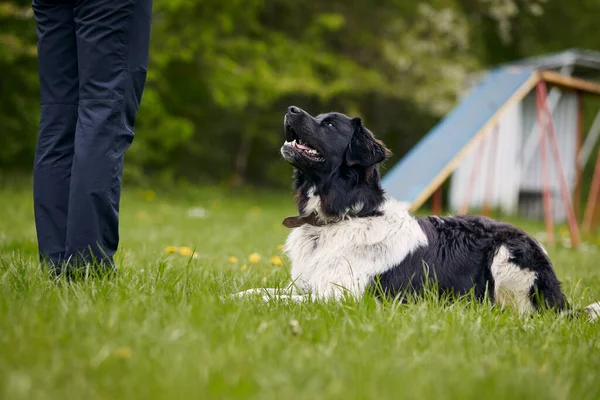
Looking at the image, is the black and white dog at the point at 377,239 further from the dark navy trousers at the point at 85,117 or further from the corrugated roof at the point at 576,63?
the corrugated roof at the point at 576,63

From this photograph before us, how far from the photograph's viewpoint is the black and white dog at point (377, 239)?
3418 millimetres

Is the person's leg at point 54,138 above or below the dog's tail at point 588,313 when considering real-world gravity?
above

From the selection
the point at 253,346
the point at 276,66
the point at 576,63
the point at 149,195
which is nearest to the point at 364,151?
the point at 253,346

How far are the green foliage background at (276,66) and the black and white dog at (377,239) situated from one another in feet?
26.7

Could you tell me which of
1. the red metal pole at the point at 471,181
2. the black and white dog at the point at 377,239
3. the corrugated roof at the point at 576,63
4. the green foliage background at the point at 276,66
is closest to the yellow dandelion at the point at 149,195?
the green foliage background at the point at 276,66

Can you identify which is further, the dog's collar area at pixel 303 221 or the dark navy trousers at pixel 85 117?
the dog's collar area at pixel 303 221

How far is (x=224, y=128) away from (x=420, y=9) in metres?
6.14

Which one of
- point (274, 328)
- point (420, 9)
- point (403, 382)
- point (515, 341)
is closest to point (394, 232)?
point (515, 341)

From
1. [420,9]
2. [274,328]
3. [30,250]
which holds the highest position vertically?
[420,9]

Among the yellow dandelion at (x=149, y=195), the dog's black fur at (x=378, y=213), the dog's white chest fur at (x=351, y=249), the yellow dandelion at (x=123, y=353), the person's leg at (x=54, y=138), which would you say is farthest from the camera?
the yellow dandelion at (x=149, y=195)

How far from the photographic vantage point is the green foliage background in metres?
11.5

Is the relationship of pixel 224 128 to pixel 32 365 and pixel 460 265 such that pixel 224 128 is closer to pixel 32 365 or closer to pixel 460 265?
pixel 460 265

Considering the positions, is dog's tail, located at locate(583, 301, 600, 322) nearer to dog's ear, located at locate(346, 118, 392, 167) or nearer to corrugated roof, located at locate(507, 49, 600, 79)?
dog's ear, located at locate(346, 118, 392, 167)

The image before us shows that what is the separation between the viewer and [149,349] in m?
2.07
